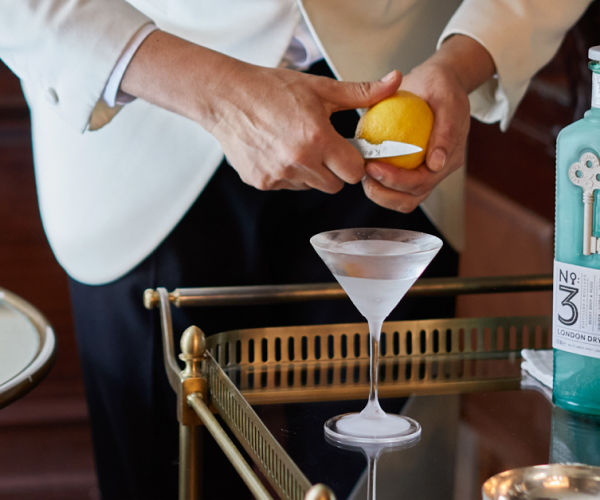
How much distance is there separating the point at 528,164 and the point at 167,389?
1242mm

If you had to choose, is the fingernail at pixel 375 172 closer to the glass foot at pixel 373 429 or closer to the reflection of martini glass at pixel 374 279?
the reflection of martini glass at pixel 374 279

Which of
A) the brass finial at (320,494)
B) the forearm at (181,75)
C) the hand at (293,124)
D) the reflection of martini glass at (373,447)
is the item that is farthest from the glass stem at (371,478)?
the forearm at (181,75)

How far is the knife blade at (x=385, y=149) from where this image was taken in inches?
33.2

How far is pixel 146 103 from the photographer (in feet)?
3.47

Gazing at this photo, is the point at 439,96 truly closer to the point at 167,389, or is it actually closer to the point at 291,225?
the point at 291,225

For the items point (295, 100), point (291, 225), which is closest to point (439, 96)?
point (295, 100)

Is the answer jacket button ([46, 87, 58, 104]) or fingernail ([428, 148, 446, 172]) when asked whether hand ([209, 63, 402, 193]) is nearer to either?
fingernail ([428, 148, 446, 172])

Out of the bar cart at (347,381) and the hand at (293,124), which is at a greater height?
the hand at (293,124)

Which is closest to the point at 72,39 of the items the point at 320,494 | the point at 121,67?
the point at 121,67

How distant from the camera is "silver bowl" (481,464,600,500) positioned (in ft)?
1.93

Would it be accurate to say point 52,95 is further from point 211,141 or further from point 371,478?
point 371,478

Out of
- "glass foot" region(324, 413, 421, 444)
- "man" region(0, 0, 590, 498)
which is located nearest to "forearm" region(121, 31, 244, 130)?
"man" region(0, 0, 590, 498)

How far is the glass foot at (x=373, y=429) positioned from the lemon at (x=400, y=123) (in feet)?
0.82

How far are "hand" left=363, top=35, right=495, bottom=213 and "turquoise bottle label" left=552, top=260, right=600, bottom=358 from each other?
0.20 meters
